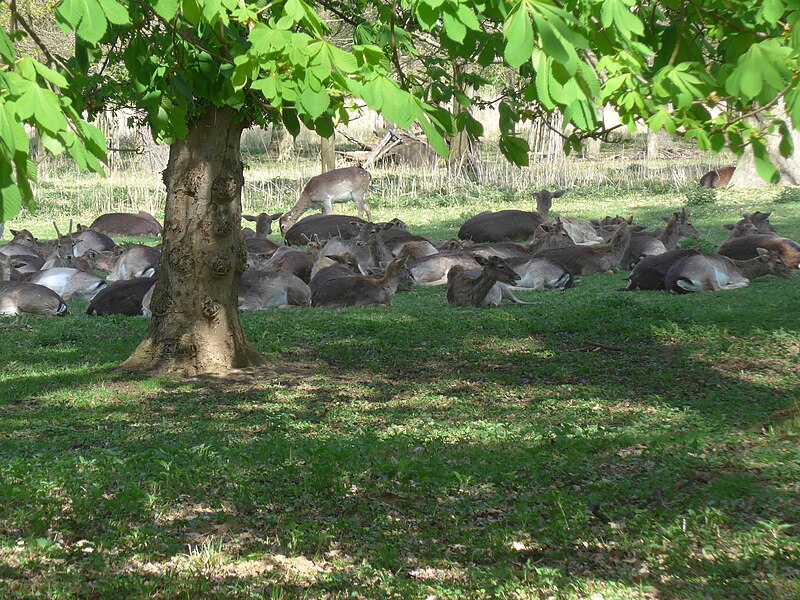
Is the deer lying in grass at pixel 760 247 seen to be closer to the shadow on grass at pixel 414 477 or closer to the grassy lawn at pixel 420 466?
the grassy lawn at pixel 420 466

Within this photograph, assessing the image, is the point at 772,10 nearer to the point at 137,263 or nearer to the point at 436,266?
the point at 436,266

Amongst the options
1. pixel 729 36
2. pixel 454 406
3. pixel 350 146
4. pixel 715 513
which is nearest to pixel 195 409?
pixel 454 406

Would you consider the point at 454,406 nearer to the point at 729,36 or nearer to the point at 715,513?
the point at 715,513

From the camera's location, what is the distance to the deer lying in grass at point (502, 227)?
20172mm

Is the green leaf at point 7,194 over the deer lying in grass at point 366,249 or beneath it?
over

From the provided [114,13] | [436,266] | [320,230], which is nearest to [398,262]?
[436,266]

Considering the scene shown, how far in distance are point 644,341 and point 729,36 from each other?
5423 millimetres

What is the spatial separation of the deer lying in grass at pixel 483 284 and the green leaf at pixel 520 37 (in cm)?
977

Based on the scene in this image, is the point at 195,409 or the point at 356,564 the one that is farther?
the point at 195,409

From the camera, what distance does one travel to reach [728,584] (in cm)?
449

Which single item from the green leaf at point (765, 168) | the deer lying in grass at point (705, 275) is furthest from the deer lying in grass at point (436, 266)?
the green leaf at point (765, 168)

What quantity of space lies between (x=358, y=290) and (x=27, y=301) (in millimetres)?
4272

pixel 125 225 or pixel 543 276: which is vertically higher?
pixel 125 225

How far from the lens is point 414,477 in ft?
19.9
